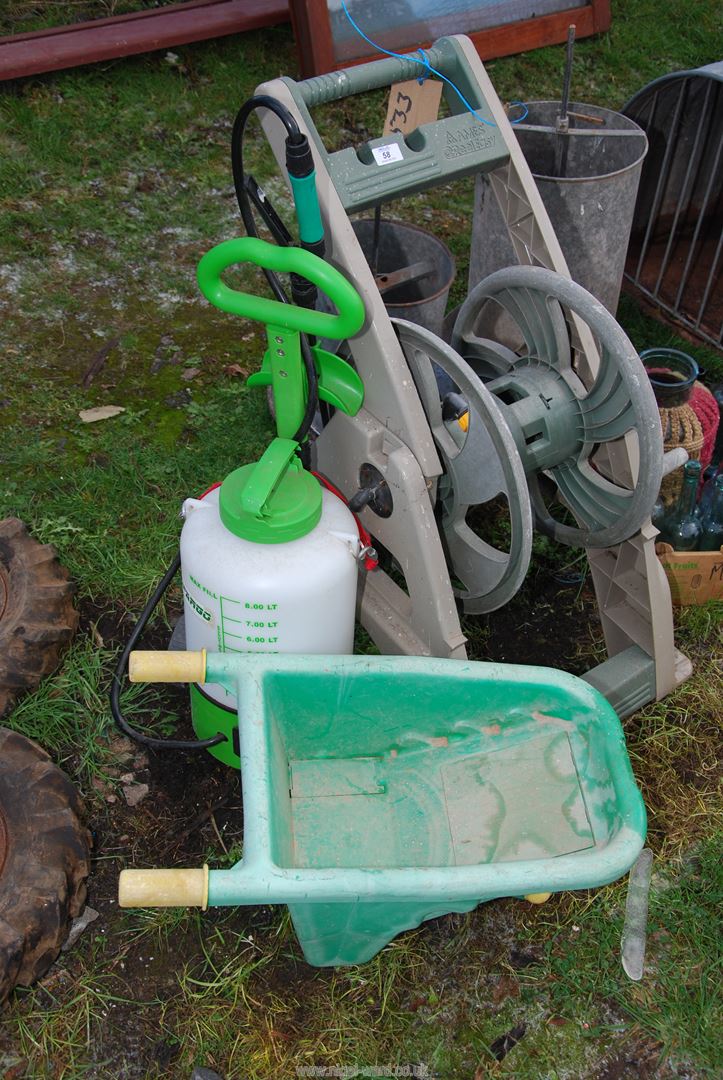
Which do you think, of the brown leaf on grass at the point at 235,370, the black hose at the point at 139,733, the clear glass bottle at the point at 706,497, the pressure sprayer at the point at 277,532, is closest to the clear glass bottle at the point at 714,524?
the clear glass bottle at the point at 706,497

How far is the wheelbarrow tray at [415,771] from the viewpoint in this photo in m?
1.83

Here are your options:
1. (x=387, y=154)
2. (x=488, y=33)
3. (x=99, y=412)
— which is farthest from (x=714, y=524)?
(x=488, y=33)

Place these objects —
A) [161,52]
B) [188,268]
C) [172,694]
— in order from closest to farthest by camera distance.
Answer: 1. [172,694]
2. [188,268]
3. [161,52]

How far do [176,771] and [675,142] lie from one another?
9.96 ft

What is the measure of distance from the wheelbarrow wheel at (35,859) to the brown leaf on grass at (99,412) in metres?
1.40

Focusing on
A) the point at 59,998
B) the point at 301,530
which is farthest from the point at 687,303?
the point at 59,998

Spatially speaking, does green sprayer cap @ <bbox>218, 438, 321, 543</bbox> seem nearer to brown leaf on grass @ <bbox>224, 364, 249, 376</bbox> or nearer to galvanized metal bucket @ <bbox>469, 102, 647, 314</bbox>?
galvanized metal bucket @ <bbox>469, 102, 647, 314</bbox>

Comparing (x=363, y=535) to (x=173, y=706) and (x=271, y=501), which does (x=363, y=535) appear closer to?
(x=271, y=501)

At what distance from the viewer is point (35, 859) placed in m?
2.08

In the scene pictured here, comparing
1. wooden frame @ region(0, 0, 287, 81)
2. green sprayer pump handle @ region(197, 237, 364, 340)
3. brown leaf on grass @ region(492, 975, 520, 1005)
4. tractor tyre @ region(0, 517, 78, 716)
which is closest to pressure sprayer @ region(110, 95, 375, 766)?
green sprayer pump handle @ region(197, 237, 364, 340)

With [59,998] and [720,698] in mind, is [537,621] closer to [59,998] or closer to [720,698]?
[720,698]

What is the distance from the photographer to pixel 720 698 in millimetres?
2699

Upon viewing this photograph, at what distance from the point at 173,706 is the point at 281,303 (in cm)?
116

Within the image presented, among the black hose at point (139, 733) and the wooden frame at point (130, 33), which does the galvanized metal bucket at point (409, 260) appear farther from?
the wooden frame at point (130, 33)
